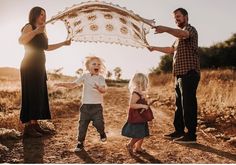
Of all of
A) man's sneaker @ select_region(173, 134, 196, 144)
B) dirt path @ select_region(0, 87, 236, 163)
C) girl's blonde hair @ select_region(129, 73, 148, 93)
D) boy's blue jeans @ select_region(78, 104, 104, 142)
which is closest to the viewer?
dirt path @ select_region(0, 87, 236, 163)

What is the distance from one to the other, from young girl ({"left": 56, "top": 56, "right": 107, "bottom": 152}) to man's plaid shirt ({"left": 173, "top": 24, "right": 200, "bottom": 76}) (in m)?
1.31

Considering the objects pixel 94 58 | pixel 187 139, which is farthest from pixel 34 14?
pixel 187 139

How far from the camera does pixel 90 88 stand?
584 cm

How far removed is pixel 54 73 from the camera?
26.2 metres

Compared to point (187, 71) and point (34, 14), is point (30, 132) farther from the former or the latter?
point (187, 71)

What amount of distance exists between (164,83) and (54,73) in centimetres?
888

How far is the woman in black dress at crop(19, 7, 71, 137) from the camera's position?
638 centimetres

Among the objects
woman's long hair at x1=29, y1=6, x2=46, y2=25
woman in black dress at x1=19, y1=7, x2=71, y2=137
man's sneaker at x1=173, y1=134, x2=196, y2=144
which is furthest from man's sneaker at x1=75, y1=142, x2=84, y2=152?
woman's long hair at x1=29, y1=6, x2=46, y2=25

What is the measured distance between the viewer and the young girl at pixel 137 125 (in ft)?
18.1

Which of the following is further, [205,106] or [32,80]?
[205,106]

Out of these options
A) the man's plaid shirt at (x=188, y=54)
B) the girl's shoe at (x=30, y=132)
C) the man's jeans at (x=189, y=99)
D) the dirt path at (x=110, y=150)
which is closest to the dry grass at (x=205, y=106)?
the girl's shoe at (x=30, y=132)

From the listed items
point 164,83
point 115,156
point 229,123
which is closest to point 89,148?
point 115,156

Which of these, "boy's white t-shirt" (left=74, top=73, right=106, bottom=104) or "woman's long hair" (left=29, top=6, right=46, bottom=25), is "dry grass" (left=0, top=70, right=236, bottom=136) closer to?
"boy's white t-shirt" (left=74, top=73, right=106, bottom=104)

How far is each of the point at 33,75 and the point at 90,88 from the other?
3.81ft
